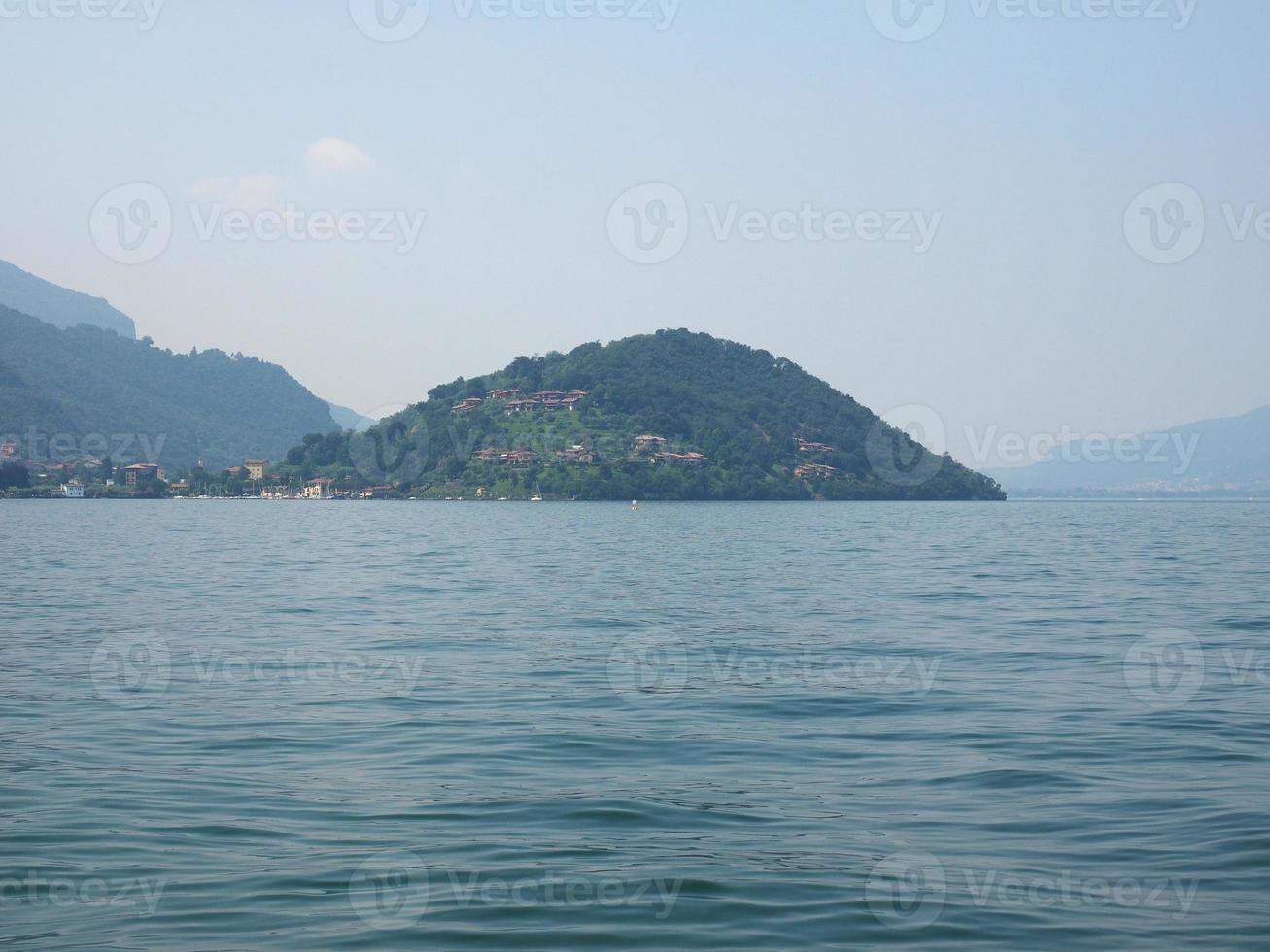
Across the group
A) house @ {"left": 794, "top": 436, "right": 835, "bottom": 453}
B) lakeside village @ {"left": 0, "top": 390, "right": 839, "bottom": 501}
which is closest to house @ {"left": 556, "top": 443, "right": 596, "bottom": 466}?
lakeside village @ {"left": 0, "top": 390, "right": 839, "bottom": 501}

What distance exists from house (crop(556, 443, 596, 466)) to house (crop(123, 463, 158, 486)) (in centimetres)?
6570

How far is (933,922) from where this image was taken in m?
7.50

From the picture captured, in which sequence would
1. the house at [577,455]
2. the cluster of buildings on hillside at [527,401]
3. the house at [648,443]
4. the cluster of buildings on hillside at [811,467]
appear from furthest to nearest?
the cluster of buildings on hillside at [527,401] < the cluster of buildings on hillside at [811,467] < the house at [648,443] < the house at [577,455]

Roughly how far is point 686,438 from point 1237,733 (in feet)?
550

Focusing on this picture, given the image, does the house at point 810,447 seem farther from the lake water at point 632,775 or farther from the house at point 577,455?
the lake water at point 632,775

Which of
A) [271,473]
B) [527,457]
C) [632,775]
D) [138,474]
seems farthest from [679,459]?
[632,775]

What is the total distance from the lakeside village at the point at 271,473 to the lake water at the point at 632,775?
135771mm

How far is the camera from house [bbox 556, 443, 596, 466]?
164750 millimetres

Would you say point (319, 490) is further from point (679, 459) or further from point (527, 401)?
point (679, 459)

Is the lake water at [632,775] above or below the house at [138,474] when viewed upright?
below

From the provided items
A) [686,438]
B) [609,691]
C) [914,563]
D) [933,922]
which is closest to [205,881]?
[933,922]

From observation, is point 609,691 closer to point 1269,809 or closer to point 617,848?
point 617,848

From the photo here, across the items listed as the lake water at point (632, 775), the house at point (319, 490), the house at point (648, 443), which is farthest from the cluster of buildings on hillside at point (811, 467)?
the lake water at point (632, 775)

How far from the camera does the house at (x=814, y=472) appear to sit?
176 meters
